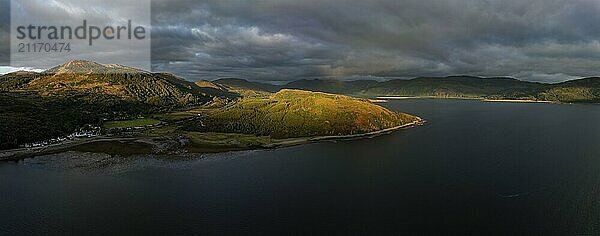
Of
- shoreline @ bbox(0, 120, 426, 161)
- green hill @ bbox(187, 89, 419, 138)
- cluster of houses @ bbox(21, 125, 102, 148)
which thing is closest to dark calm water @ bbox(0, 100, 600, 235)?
shoreline @ bbox(0, 120, 426, 161)

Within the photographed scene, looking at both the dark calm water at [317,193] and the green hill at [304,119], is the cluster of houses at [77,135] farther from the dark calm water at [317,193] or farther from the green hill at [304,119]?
the green hill at [304,119]

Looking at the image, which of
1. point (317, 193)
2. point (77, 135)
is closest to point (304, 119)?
point (77, 135)

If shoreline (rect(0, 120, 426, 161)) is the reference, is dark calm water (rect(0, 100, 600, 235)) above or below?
below

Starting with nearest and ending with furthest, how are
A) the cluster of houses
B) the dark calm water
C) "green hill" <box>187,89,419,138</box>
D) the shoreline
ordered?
the dark calm water, the shoreline, the cluster of houses, "green hill" <box>187,89,419,138</box>

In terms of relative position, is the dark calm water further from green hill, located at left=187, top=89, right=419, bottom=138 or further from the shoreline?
green hill, located at left=187, top=89, right=419, bottom=138

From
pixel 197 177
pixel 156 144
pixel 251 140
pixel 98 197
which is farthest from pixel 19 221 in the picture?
pixel 251 140

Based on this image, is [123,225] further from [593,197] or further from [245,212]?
[593,197]
